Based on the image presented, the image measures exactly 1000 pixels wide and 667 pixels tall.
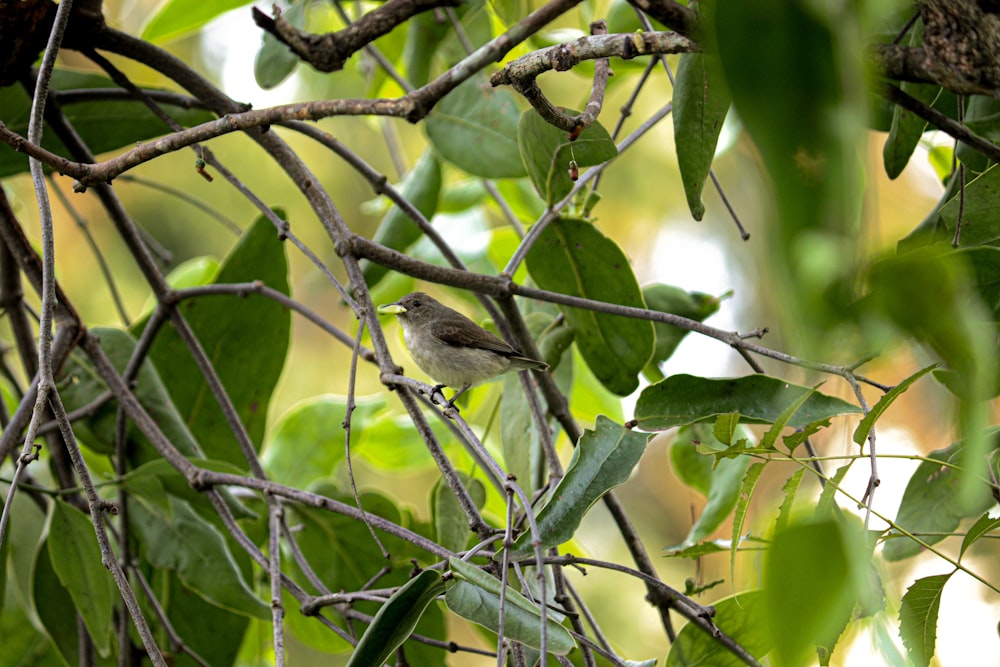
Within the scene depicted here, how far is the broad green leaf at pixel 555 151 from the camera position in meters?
1.48

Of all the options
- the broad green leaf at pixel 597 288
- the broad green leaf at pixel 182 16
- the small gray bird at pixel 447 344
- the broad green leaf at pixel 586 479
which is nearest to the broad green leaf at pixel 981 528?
the broad green leaf at pixel 586 479

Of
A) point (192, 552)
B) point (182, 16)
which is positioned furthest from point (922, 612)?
point (182, 16)

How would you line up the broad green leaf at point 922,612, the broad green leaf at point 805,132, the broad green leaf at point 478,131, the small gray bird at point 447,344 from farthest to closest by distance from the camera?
the small gray bird at point 447,344, the broad green leaf at point 478,131, the broad green leaf at point 922,612, the broad green leaf at point 805,132

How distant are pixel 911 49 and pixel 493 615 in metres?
0.78

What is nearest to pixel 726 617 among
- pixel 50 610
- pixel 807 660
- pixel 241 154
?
pixel 807 660

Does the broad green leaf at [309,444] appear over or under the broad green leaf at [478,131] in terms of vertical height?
under

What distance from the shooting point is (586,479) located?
1197mm

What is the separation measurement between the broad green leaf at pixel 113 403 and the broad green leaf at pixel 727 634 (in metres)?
1.10

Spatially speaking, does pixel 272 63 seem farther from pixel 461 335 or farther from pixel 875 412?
pixel 875 412

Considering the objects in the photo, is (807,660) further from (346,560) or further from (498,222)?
(498,222)

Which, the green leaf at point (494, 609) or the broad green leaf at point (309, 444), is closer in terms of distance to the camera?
the green leaf at point (494, 609)

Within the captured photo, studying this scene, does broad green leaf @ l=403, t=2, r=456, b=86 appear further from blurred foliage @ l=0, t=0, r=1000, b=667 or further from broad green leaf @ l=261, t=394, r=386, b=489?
broad green leaf @ l=261, t=394, r=386, b=489

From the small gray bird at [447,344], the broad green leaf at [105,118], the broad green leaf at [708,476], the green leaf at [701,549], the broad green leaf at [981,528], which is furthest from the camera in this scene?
the small gray bird at [447,344]

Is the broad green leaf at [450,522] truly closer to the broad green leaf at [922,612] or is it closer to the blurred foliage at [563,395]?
the blurred foliage at [563,395]
